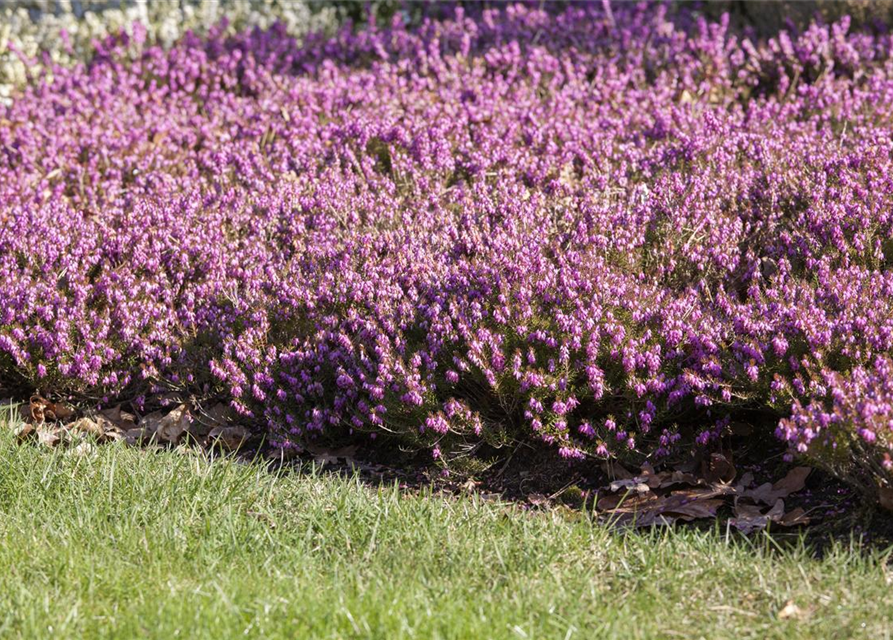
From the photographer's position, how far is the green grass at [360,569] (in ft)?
11.2

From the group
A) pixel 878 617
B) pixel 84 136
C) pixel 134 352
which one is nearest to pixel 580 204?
pixel 134 352

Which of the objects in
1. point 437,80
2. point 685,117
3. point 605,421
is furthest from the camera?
point 437,80

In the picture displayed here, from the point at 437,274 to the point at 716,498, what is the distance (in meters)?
1.65

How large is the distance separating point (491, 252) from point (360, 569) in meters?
1.93

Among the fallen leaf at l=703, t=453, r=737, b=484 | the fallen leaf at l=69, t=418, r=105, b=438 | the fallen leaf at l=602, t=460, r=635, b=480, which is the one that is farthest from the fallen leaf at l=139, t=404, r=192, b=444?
the fallen leaf at l=703, t=453, r=737, b=484

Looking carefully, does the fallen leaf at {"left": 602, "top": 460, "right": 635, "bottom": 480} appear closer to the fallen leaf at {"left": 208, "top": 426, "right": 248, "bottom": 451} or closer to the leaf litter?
the leaf litter

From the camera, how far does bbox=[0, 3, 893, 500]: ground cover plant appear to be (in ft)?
15.4

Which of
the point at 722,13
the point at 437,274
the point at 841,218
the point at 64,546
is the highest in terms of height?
the point at 722,13

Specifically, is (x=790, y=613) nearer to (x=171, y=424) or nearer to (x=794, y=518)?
(x=794, y=518)

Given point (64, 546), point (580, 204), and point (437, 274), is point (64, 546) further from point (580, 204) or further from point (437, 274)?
point (580, 204)

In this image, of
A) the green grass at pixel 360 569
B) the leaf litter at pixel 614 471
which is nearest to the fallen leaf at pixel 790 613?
the green grass at pixel 360 569

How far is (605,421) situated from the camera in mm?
4730

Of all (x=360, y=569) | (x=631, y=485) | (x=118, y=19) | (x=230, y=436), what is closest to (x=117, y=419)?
(x=230, y=436)

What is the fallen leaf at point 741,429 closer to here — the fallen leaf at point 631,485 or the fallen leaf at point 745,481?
the fallen leaf at point 745,481
